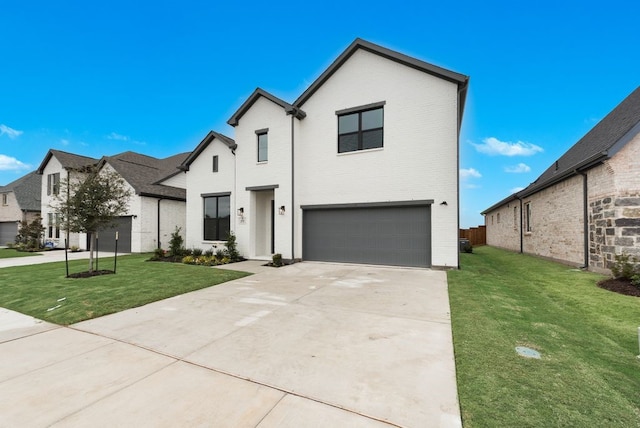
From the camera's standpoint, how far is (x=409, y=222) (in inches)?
414

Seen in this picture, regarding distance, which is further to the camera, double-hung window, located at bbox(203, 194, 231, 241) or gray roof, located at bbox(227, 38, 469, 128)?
double-hung window, located at bbox(203, 194, 231, 241)

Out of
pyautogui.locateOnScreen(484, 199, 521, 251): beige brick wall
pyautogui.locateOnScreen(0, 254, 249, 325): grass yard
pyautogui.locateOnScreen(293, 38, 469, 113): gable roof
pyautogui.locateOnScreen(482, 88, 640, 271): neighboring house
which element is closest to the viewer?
pyautogui.locateOnScreen(0, 254, 249, 325): grass yard

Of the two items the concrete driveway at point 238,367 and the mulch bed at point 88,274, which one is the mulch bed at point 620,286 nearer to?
the concrete driveway at point 238,367

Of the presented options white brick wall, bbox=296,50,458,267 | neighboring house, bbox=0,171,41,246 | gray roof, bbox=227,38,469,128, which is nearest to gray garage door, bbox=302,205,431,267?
white brick wall, bbox=296,50,458,267

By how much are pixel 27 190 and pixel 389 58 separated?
113 feet

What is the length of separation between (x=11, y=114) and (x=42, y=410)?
3275 cm

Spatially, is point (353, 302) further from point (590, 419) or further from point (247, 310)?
point (590, 419)

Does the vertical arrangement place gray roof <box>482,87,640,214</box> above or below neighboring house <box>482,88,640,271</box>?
above

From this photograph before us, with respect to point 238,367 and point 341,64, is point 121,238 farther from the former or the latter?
point 238,367

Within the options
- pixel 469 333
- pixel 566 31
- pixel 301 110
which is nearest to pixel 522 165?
pixel 566 31

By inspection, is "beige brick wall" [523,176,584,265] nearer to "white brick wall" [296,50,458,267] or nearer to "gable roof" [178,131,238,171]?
"white brick wall" [296,50,458,267]

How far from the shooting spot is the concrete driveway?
236 cm

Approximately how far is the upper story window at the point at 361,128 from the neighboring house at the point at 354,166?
42mm

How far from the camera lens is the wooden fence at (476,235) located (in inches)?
983
